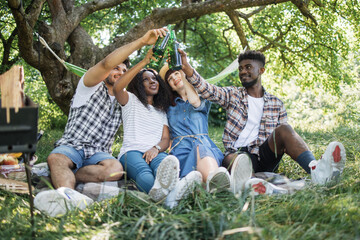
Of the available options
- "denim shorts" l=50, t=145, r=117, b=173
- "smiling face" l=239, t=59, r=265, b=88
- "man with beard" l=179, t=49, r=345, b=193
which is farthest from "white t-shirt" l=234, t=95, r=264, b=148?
"denim shorts" l=50, t=145, r=117, b=173

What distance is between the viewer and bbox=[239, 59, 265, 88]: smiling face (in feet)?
10.0

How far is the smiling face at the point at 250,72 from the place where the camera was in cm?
306

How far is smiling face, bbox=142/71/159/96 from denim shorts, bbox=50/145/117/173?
0.61m

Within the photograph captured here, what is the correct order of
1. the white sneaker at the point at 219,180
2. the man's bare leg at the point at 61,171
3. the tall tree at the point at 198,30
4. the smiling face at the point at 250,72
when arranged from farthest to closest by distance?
the tall tree at the point at 198,30
the smiling face at the point at 250,72
the man's bare leg at the point at 61,171
the white sneaker at the point at 219,180

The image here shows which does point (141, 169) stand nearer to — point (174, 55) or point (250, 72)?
point (174, 55)

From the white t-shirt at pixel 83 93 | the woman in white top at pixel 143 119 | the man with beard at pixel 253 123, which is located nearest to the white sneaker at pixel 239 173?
the man with beard at pixel 253 123

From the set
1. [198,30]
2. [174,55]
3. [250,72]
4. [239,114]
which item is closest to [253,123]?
[239,114]

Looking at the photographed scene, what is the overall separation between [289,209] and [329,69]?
4.92 m

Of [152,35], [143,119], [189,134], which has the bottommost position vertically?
[189,134]

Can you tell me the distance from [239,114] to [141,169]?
104 cm

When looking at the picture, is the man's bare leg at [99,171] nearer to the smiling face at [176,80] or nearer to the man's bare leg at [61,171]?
the man's bare leg at [61,171]

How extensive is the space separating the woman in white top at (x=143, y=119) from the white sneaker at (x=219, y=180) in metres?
0.51

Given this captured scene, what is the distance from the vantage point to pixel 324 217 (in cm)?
161

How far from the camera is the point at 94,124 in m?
2.73
